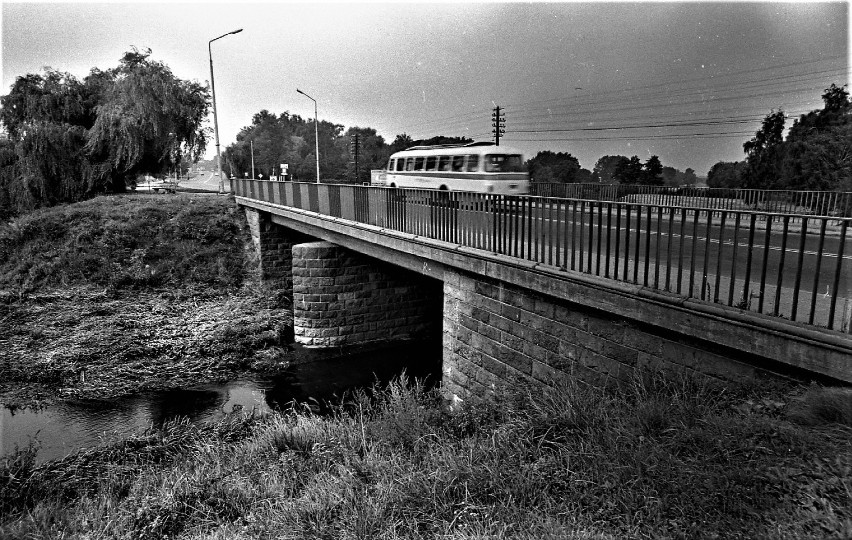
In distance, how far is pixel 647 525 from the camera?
3135mm

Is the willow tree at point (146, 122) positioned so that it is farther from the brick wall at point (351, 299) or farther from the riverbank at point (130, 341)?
the brick wall at point (351, 299)

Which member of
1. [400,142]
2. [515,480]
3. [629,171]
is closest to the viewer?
[515,480]

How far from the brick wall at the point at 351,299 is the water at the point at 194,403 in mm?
898

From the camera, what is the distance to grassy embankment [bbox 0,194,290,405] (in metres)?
12.7

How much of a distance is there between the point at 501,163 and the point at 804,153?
1549cm

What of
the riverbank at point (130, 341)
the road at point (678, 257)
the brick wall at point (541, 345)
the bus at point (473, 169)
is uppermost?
the bus at point (473, 169)

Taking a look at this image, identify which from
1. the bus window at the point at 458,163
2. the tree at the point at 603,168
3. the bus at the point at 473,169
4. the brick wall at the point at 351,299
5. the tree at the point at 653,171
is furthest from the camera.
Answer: the tree at the point at 603,168

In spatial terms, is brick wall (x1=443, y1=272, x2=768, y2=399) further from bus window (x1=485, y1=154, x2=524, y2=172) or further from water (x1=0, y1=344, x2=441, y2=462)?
bus window (x1=485, y1=154, x2=524, y2=172)

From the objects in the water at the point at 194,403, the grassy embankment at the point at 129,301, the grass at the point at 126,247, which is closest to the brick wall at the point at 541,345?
the water at the point at 194,403

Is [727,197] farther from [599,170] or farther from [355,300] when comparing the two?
[599,170]

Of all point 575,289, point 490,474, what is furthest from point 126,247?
point 490,474

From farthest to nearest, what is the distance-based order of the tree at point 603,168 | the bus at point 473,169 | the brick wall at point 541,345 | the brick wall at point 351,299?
the tree at point 603,168 → the bus at point 473,169 → the brick wall at point 351,299 → the brick wall at point 541,345

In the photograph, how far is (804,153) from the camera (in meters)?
23.3

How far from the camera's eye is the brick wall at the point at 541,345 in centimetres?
511
